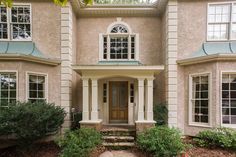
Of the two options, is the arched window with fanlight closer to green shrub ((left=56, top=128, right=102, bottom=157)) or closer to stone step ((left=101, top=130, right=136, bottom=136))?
stone step ((left=101, top=130, right=136, bottom=136))

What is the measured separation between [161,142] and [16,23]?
831 centimetres

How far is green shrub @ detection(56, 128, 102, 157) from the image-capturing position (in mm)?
6777

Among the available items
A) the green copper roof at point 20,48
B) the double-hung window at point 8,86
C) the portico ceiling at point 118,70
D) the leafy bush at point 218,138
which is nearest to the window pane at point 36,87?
the double-hung window at point 8,86

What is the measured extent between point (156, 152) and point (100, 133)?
103 inches

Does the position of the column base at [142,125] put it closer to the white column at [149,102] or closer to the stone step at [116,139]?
the white column at [149,102]

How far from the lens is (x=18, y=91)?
7.91 m

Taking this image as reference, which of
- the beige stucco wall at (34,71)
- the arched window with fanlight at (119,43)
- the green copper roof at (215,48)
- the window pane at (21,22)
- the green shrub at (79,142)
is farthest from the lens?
the arched window with fanlight at (119,43)

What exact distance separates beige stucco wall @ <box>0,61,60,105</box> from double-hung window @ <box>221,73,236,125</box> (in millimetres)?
7469

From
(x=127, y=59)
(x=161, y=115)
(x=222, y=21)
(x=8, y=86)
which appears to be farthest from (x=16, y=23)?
(x=222, y=21)

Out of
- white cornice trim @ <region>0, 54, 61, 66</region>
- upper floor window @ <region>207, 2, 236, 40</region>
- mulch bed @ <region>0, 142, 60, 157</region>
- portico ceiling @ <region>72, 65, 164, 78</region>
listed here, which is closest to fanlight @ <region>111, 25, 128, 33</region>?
portico ceiling @ <region>72, 65, 164, 78</region>

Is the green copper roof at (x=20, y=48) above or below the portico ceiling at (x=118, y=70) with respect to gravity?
above

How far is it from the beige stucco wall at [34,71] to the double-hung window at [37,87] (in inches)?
8.8

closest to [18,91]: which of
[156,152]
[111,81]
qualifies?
[111,81]

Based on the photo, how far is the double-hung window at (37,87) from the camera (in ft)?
27.4
